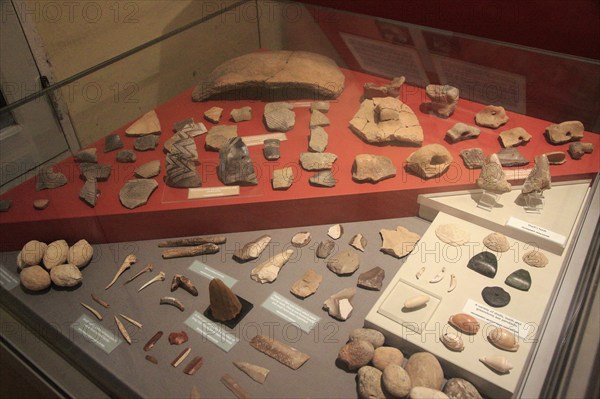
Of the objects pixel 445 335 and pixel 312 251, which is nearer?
pixel 445 335

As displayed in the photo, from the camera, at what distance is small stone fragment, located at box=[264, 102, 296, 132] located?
3.22m

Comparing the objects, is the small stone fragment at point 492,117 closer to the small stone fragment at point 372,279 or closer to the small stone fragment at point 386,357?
the small stone fragment at point 372,279

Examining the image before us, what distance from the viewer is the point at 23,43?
3.01 metres

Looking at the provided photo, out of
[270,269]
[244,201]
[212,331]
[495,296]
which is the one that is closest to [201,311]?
[212,331]

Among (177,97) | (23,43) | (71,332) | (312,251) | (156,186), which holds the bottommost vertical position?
(71,332)

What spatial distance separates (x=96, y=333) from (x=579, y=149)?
111 inches

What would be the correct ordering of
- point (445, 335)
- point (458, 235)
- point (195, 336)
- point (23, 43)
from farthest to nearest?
point (23, 43) → point (458, 235) → point (195, 336) → point (445, 335)

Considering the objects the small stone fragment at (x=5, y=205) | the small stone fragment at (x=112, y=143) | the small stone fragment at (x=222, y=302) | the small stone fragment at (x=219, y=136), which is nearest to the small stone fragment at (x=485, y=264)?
the small stone fragment at (x=222, y=302)

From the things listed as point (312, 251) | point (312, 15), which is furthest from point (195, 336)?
point (312, 15)

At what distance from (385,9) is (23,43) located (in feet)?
8.28

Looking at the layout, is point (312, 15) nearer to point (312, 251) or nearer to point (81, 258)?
point (312, 251)

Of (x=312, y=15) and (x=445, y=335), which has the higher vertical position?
(x=312, y=15)

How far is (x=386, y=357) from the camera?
206cm

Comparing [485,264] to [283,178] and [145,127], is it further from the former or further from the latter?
[145,127]
